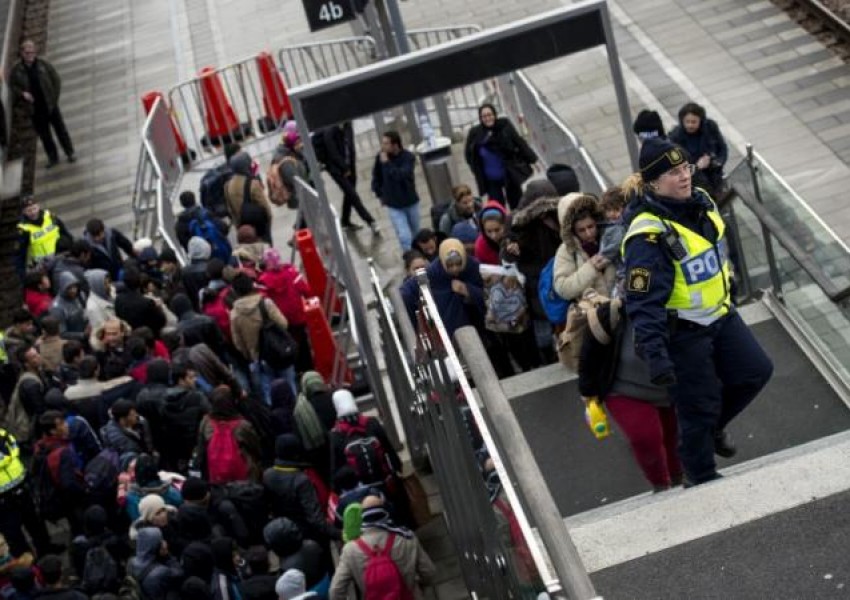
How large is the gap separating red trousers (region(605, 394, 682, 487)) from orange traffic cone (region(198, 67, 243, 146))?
490 inches

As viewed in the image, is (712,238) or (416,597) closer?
(712,238)

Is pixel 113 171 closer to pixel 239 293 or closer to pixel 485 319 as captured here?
pixel 239 293

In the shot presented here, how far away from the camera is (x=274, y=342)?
42.2ft

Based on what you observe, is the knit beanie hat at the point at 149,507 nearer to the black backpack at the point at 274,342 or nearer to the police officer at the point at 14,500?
the police officer at the point at 14,500

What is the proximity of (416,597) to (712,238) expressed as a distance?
2.99 meters

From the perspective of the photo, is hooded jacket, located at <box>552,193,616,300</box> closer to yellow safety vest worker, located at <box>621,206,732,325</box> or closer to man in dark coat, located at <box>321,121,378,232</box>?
yellow safety vest worker, located at <box>621,206,732,325</box>

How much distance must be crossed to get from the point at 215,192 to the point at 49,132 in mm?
5936

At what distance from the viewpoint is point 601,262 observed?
880 cm

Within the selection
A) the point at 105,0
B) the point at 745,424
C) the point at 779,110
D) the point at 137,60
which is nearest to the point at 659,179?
the point at 745,424

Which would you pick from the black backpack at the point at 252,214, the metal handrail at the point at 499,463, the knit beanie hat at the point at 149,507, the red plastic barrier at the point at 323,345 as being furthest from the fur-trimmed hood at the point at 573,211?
the black backpack at the point at 252,214

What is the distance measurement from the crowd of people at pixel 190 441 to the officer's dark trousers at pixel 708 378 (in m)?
1.98

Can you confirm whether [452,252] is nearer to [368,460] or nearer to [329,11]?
[368,460]

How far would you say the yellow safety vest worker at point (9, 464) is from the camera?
12.0 metres

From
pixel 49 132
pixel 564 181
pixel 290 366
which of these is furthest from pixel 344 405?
pixel 49 132
